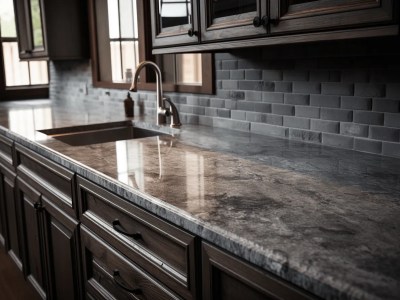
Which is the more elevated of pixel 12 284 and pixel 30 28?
pixel 30 28

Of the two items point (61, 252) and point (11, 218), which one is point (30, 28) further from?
point (61, 252)

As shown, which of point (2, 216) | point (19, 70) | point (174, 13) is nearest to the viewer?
point (174, 13)

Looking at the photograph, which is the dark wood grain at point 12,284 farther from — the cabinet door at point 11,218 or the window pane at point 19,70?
the window pane at point 19,70

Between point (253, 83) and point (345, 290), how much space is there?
1499mm

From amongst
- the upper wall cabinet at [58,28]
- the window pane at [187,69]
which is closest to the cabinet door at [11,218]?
the window pane at [187,69]

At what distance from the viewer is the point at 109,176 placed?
1.41 metres

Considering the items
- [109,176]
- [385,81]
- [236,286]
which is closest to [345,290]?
[236,286]

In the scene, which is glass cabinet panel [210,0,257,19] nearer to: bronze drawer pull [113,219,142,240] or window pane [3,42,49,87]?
bronze drawer pull [113,219,142,240]

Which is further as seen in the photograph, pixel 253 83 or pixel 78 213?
pixel 253 83

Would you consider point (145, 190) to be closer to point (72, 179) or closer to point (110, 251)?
point (110, 251)

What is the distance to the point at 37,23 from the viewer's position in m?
3.86

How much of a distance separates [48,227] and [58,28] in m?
2.20

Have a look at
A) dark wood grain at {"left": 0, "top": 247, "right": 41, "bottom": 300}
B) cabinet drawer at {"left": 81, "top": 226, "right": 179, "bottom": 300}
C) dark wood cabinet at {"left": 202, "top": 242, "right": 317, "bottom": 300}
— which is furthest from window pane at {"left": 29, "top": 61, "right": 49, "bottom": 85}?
dark wood cabinet at {"left": 202, "top": 242, "right": 317, "bottom": 300}

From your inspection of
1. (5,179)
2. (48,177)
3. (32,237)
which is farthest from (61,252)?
(5,179)
